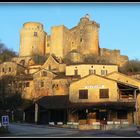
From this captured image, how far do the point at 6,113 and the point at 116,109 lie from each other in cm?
2233

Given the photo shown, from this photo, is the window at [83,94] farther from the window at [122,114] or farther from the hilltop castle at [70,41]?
the hilltop castle at [70,41]

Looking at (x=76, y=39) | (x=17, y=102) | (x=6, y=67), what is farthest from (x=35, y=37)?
(x=17, y=102)

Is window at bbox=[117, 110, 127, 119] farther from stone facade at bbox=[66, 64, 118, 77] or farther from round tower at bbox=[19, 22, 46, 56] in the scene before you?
round tower at bbox=[19, 22, 46, 56]

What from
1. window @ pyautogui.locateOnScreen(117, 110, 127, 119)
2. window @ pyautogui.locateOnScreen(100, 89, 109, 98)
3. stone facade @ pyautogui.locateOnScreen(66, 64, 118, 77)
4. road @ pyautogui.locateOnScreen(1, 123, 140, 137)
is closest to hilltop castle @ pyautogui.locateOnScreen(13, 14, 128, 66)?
stone facade @ pyautogui.locateOnScreen(66, 64, 118, 77)

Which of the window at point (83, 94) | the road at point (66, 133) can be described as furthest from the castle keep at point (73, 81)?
the road at point (66, 133)

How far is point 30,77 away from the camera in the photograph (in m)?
76.2

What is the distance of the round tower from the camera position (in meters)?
108

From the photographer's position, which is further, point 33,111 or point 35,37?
point 35,37

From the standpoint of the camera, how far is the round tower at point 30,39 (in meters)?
108

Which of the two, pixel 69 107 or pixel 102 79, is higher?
pixel 102 79

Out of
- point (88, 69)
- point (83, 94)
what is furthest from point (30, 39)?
point (83, 94)

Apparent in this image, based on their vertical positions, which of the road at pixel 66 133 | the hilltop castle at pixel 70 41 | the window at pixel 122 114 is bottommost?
the road at pixel 66 133

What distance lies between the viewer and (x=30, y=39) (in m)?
108

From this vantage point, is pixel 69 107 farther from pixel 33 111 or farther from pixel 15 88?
pixel 15 88
